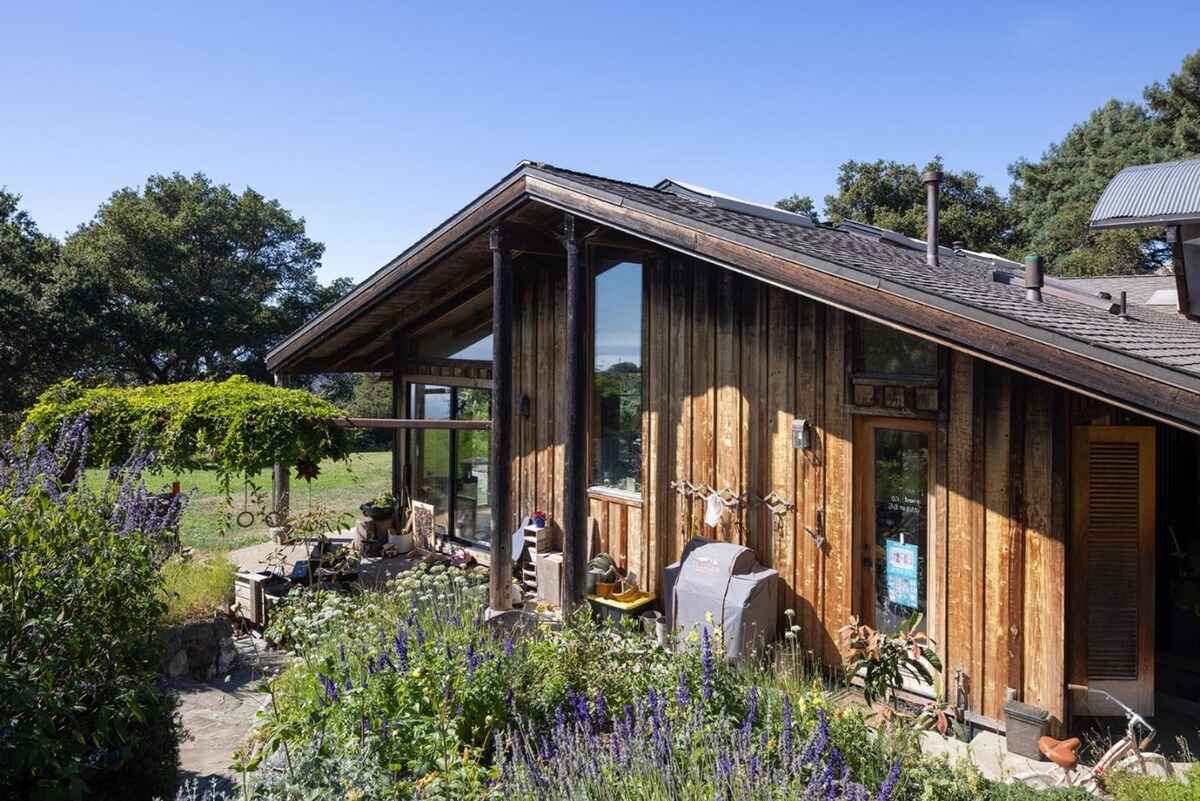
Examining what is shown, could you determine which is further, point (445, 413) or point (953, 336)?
point (445, 413)

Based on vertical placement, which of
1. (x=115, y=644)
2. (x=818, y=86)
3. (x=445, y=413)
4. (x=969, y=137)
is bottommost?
(x=115, y=644)

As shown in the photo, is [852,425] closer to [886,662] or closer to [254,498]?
[886,662]

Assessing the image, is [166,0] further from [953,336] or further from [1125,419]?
[1125,419]

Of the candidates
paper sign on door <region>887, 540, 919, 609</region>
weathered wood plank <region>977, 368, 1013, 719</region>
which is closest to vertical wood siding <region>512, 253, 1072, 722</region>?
weathered wood plank <region>977, 368, 1013, 719</region>

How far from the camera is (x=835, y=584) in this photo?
20.5 feet

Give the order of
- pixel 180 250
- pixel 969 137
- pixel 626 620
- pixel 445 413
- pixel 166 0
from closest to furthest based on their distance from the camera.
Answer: pixel 626 620 → pixel 166 0 → pixel 445 413 → pixel 969 137 → pixel 180 250

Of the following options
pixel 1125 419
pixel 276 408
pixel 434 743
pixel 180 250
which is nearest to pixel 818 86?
pixel 1125 419

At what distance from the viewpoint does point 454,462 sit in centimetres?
1148

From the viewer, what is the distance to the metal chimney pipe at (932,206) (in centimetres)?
716

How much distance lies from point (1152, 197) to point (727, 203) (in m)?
4.01

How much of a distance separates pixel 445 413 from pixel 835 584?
6.85 meters

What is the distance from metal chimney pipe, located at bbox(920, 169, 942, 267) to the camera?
7164 mm

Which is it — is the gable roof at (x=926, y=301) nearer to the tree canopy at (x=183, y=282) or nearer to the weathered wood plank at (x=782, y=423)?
the weathered wood plank at (x=782, y=423)

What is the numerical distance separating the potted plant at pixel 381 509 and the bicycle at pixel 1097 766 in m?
9.15
